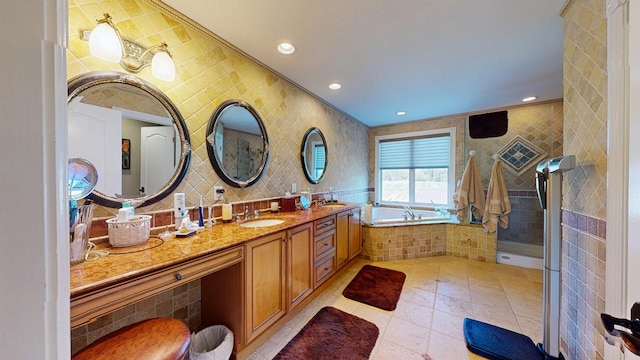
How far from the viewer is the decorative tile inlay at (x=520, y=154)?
3330 mm

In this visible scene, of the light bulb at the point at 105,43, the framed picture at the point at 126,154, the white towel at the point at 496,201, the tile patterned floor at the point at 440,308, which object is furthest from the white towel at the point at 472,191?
the light bulb at the point at 105,43

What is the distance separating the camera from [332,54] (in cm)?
206

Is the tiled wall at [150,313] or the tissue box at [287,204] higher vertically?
the tissue box at [287,204]

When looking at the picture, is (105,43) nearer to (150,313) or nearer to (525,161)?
(150,313)

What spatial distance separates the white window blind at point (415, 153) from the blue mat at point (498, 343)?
2878 mm

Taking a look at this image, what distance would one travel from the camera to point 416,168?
439cm

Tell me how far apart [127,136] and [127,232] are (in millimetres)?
620

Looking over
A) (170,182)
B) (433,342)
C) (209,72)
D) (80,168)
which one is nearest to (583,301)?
(433,342)

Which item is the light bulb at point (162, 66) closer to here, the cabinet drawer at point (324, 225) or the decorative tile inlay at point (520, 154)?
the cabinet drawer at point (324, 225)

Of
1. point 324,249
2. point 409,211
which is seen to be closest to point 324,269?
point 324,249

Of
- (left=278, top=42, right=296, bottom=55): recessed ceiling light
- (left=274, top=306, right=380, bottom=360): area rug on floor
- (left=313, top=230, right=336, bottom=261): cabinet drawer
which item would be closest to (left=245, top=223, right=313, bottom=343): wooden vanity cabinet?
(left=313, top=230, right=336, bottom=261): cabinet drawer

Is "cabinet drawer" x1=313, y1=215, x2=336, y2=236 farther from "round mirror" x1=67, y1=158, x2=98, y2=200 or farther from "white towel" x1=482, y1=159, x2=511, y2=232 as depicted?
"white towel" x1=482, y1=159, x2=511, y2=232

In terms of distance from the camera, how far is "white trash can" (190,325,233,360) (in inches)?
51.3

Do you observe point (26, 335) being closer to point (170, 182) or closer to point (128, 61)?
point (170, 182)
